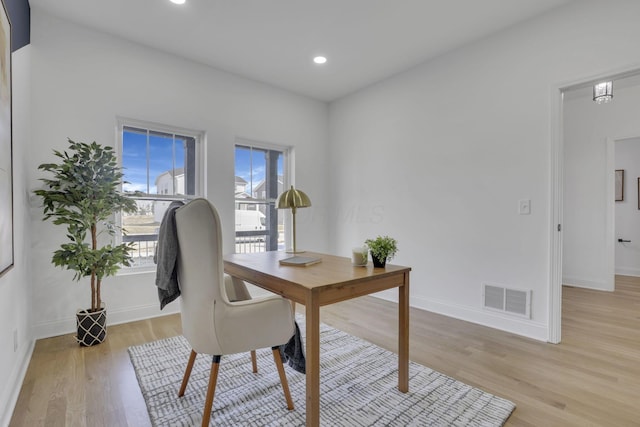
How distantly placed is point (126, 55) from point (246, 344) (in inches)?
119

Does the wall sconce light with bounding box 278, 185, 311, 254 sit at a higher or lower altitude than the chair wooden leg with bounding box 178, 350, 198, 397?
higher

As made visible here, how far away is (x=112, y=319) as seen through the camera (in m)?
2.96

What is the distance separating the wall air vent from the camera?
2742 millimetres

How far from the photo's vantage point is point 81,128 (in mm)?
2807

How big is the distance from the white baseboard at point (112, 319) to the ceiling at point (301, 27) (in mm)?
2599

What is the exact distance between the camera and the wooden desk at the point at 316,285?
1423 mm

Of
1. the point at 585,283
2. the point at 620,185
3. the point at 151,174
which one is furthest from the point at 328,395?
the point at 620,185

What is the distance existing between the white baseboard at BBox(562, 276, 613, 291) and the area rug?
384 cm

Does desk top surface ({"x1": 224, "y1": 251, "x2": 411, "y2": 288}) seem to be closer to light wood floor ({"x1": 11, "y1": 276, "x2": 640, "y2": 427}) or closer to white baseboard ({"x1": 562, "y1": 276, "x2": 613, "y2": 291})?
light wood floor ({"x1": 11, "y1": 276, "x2": 640, "y2": 427})

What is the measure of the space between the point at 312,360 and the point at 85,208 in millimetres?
2125

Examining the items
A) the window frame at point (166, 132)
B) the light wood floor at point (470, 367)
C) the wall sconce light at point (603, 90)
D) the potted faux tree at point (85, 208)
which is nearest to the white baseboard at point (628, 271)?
the light wood floor at point (470, 367)

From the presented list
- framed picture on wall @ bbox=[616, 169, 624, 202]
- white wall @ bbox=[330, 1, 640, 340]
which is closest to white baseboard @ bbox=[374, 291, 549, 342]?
white wall @ bbox=[330, 1, 640, 340]

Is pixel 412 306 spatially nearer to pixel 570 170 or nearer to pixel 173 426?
pixel 173 426

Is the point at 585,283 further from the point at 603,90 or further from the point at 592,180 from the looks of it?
the point at 603,90
